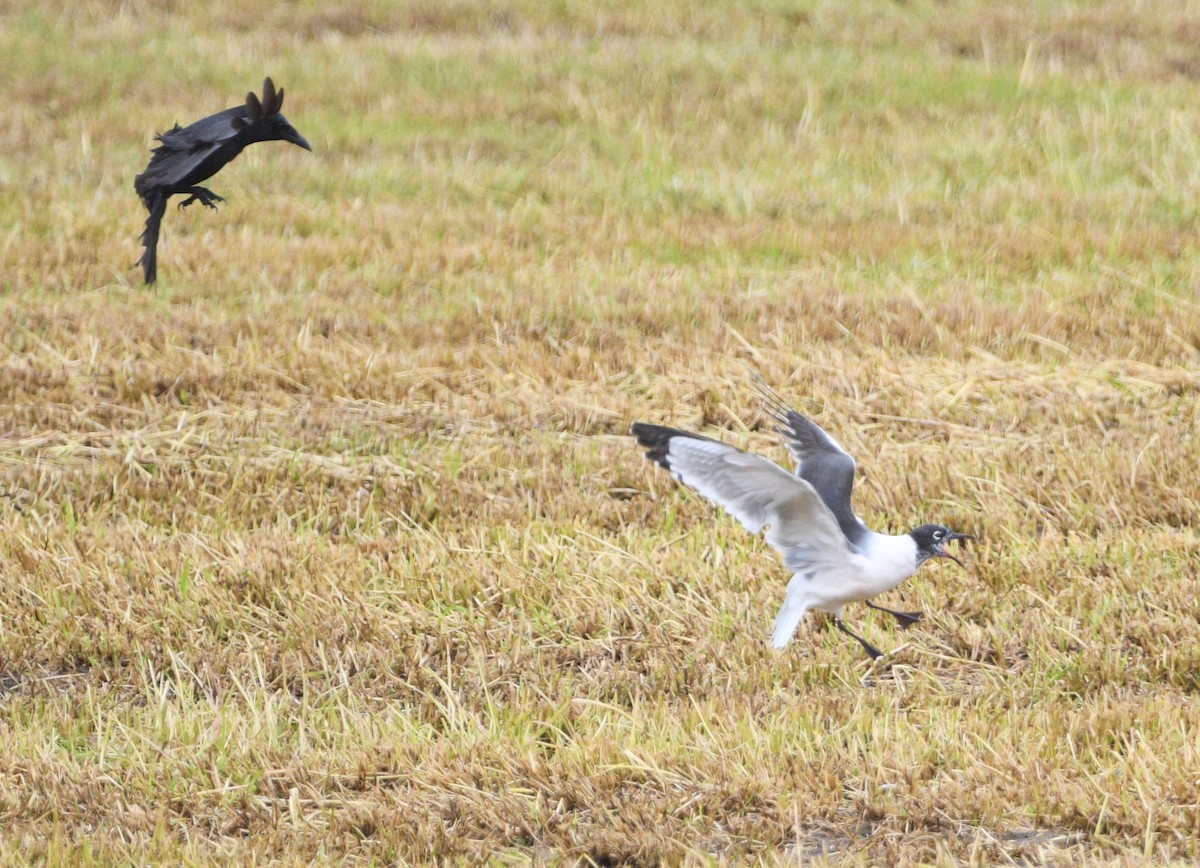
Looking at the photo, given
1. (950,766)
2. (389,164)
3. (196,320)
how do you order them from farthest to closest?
(389,164)
(196,320)
(950,766)

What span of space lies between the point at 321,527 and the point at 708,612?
1.63m

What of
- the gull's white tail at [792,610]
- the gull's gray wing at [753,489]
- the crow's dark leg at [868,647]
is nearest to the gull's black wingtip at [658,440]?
the gull's gray wing at [753,489]

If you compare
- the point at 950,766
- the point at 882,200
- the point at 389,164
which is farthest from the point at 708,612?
the point at 389,164

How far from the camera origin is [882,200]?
986 centimetres

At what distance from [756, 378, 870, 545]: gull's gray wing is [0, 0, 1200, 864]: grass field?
0.53m

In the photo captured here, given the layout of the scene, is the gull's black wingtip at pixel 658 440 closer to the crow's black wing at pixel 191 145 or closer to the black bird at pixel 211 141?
the black bird at pixel 211 141

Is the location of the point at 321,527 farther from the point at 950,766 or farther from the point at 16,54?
the point at 16,54

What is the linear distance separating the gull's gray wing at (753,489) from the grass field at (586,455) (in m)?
0.50

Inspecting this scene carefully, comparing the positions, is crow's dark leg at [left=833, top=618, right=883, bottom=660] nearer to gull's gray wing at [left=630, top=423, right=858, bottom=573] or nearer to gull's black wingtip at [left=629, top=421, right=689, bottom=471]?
gull's gray wing at [left=630, top=423, right=858, bottom=573]

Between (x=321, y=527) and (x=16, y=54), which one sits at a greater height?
(x=16, y=54)

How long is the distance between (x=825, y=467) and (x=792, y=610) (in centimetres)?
41

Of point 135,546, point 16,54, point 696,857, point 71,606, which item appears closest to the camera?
point 696,857

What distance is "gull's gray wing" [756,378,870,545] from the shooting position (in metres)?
4.20

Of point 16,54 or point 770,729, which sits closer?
point 770,729
